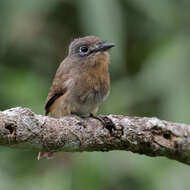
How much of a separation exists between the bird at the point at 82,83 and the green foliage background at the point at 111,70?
0.47 ft

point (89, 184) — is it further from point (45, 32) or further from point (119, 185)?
point (45, 32)

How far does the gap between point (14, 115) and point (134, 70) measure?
318 cm

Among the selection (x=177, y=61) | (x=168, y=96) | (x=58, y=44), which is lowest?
(x=168, y=96)

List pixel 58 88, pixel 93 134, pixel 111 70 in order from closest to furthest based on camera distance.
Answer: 1. pixel 93 134
2. pixel 58 88
3. pixel 111 70

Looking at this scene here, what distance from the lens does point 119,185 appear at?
5043 millimetres

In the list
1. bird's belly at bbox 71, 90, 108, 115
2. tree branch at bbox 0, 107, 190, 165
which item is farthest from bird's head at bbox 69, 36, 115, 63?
tree branch at bbox 0, 107, 190, 165

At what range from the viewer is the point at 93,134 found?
12.8 feet

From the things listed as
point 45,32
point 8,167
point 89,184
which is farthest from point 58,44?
point 89,184

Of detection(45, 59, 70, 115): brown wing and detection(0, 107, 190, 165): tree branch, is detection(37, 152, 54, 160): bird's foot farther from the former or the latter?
detection(0, 107, 190, 165): tree branch

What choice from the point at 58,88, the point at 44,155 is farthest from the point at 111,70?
the point at 44,155

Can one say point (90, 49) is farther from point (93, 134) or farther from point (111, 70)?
point (93, 134)

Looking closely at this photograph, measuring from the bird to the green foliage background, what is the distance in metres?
0.14

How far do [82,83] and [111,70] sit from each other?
1.20m

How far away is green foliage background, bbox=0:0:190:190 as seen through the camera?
491 cm
